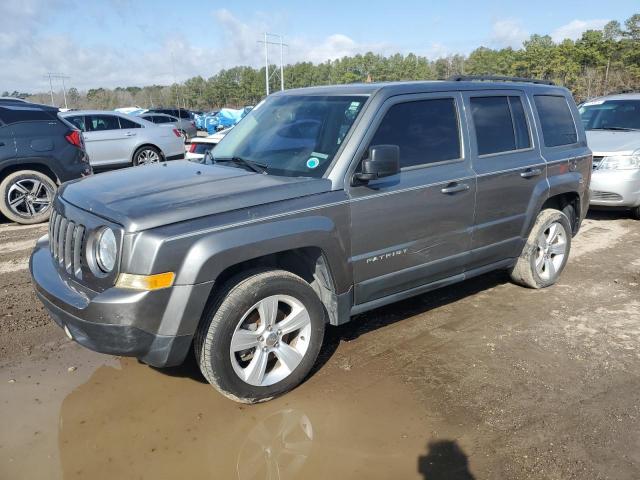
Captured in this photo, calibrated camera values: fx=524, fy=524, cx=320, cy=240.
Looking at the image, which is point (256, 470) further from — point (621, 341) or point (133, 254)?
point (621, 341)

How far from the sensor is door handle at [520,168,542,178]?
458 cm

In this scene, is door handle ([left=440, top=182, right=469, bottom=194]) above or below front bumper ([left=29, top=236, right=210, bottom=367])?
above

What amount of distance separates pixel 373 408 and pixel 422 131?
79.6 inches

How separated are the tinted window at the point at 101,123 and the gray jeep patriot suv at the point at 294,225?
8.26m

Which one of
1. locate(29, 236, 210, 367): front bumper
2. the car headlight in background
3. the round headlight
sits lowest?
locate(29, 236, 210, 367): front bumper

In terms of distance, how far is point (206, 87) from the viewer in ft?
259

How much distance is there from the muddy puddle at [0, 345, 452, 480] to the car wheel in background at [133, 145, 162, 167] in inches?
350

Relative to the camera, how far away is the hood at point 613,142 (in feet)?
25.9

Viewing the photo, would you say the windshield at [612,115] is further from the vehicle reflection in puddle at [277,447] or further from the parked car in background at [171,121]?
the parked car in background at [171,121]

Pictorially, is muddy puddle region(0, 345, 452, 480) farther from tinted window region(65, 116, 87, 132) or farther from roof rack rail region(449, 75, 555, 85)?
tinted window region(65, 116, 87, 132)

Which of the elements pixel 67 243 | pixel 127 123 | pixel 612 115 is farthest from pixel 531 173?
pixel 127 123

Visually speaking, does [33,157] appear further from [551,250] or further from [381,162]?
[551,250]

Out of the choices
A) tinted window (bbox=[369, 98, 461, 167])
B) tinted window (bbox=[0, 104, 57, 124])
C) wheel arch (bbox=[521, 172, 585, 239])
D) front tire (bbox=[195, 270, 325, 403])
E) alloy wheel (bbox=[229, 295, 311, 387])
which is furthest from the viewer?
tinted window (bbox=[0, 104, 57, 124])

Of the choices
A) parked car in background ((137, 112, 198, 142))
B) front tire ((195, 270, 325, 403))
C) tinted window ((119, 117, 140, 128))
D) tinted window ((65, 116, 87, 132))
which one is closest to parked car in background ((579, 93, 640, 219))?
front tire ((195, 270, 325, 403))
